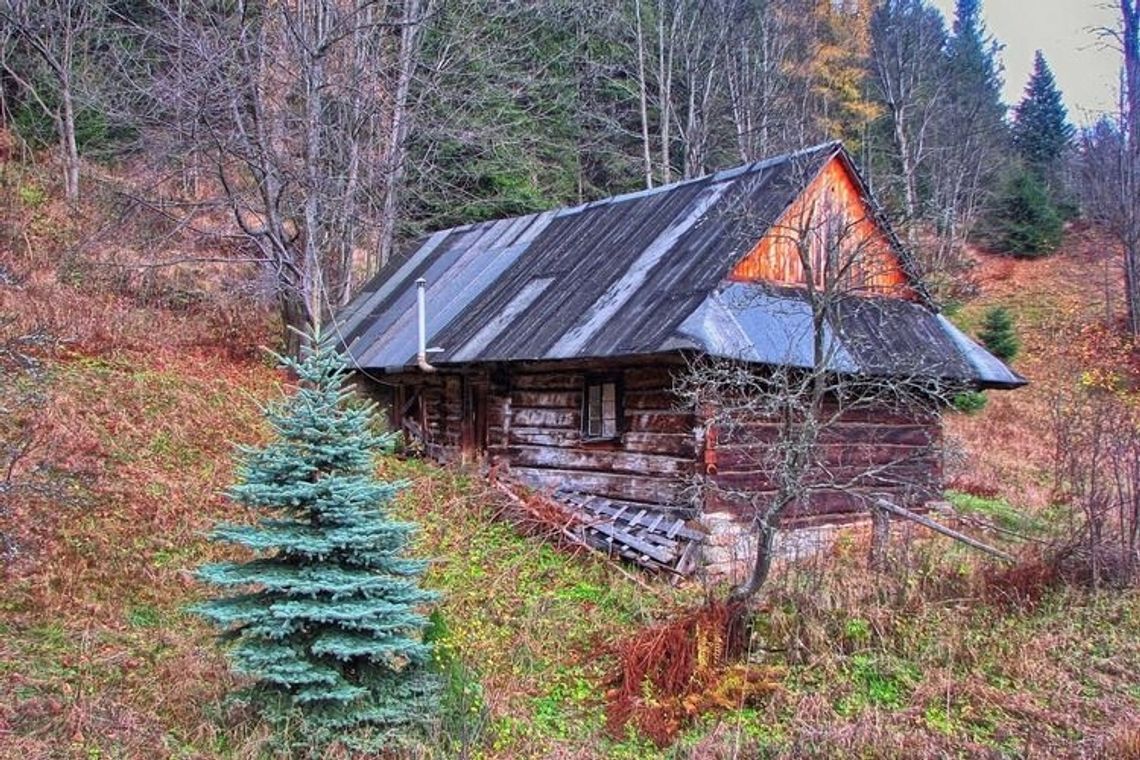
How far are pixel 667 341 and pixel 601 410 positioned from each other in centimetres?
231

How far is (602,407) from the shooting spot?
12.2 metres

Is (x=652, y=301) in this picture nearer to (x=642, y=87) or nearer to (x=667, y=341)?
(x=667, y=341)

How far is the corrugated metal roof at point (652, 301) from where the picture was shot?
10.8 meters

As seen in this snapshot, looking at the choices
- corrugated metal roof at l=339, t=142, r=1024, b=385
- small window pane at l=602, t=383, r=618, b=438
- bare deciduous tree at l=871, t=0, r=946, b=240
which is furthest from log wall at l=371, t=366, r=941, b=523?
bare deciduous tree at l=871, t=0, r=946, b=240

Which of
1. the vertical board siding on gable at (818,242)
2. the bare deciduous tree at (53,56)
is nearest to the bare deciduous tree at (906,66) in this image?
the vertical board siding on gable at (818,242)

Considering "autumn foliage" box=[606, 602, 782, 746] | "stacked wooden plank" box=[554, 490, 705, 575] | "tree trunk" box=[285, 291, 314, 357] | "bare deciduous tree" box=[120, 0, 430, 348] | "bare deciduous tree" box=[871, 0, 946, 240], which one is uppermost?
"bare deciduous tree" box=[871, 0, 946, 240]

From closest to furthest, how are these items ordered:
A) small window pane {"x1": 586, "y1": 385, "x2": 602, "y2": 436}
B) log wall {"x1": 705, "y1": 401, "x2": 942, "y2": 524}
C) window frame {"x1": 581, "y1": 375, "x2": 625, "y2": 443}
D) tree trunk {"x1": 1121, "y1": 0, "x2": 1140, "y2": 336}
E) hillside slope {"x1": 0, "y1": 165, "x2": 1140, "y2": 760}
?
hillside slope {"x1": 0, "y1": 165, "x2": 1140, "y2": 760}
log wall {"x1": 705, "y1": 401, "x2": 942, "y2": 524}
window frame {"x1": 581, "y1": 375, "x2": 625, "y2": 443}
small window pane {"x1": 586, "y1": 385, "x2": 602, "y2": 436}
tree trunk {"x1": 1121, "y1": 0, "x2": 1140, "y2": 336}

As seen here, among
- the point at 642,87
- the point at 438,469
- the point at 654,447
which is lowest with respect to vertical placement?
the point at 438,469

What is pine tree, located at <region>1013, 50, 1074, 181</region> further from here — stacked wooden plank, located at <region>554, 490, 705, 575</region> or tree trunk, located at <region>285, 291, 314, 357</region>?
stacked wooden plank, located at <region>554, 490, 705, 575</region>

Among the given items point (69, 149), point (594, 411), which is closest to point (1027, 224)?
point (594, 411)

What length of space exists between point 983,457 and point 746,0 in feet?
53.3

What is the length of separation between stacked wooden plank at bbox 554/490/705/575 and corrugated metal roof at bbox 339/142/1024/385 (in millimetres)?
1963

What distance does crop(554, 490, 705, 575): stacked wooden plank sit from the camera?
1016cm

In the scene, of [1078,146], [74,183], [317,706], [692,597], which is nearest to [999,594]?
[692,597]
